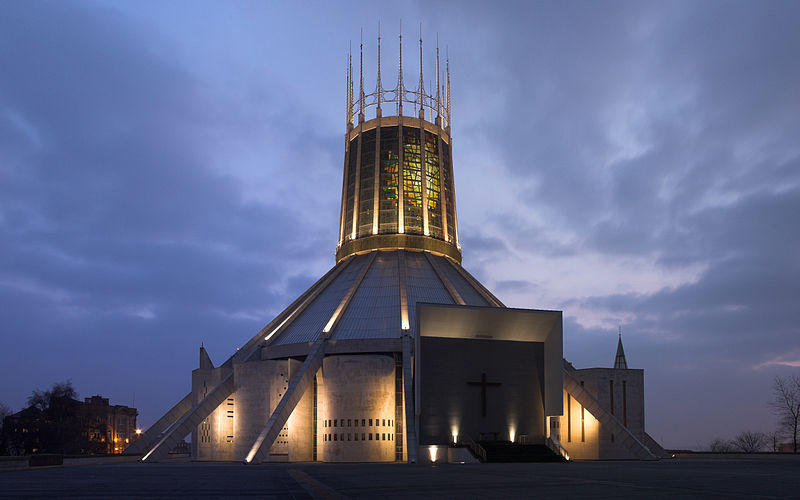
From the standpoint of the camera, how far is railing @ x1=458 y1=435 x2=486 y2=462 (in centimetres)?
3163

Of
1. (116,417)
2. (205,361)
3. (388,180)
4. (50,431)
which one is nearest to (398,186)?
(388,180)

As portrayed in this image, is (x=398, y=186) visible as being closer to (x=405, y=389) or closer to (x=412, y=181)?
(x=412, y=181)

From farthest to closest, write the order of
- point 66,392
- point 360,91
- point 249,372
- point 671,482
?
1. point 66,392
2. point 360,91
3. point 249,372
4. point 671,482

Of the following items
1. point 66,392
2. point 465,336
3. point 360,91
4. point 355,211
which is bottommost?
point 66,392

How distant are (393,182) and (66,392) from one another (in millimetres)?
34899

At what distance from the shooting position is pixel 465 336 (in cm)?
3609

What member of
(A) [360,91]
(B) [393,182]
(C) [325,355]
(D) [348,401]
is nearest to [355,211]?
(B) [393,182]

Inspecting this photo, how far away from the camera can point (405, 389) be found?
34.8 meters

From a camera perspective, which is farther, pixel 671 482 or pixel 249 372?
pixel 249 372

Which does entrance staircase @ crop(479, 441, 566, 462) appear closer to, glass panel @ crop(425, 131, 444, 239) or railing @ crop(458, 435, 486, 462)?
railing @ crop(458, 435, 486, 462)

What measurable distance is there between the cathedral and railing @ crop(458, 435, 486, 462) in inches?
2.8

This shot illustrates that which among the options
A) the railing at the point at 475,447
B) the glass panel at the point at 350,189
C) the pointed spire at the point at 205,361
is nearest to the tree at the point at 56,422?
the pointed spire at the point at 205,361

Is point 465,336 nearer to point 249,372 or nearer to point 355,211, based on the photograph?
point 249,372

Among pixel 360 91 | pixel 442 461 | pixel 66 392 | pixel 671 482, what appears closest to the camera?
pixel 671 482
